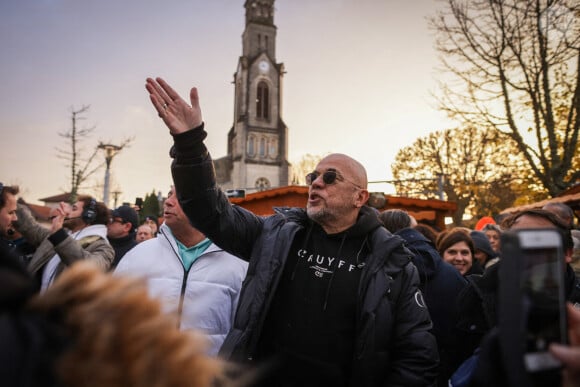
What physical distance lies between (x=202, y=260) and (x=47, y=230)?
2319 millimetres

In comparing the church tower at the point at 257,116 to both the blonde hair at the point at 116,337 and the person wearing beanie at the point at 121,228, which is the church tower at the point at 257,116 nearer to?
the person wearing beanie at the point at 121,228

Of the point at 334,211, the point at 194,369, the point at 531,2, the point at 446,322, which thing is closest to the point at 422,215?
the point at 531,2

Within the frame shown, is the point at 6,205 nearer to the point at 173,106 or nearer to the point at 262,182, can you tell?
the point at 173,106

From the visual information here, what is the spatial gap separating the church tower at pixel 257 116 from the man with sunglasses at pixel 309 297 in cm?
4569

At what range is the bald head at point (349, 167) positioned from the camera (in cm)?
272

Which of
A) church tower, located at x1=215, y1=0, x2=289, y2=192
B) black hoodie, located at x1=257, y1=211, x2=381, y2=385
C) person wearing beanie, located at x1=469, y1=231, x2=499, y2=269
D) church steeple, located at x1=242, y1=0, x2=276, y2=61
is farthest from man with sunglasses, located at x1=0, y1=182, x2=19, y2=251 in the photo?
church steeple, located at x1=242, y1=0, x2=276, y2=61

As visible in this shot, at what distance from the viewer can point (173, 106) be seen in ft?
6.97

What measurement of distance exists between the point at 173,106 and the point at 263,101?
5271 cm

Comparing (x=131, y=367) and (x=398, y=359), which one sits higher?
(x=131, y=367)

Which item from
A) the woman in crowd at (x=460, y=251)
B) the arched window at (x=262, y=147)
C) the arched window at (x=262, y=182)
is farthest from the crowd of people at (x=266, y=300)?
the arched window at (x=262, y=147)

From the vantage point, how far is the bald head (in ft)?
8.93

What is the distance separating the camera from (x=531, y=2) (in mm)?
8539

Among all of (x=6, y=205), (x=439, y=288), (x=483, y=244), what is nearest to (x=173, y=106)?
(x=6, y=205)

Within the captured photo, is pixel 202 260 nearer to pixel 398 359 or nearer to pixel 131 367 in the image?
pixel 398 359
